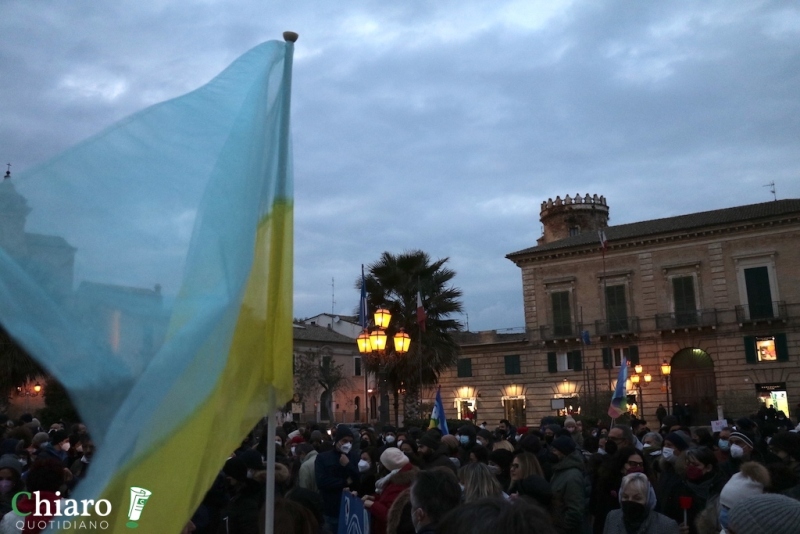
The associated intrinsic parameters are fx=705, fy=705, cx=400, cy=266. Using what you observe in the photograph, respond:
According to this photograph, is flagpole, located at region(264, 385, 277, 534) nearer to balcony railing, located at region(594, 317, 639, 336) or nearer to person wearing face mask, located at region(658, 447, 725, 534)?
person wearing face mask, located at region(658, 447, 725, 534)

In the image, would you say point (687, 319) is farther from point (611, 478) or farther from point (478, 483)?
point (478, 483)

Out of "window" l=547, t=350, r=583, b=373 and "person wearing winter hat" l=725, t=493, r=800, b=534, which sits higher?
"window" l=547, t=350, r=583, b=373

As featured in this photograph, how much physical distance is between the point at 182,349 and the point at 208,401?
0.25m

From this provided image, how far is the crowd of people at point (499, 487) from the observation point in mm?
2344

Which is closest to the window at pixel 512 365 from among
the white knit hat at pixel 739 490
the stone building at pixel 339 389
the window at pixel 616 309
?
the window at pixel 616 309

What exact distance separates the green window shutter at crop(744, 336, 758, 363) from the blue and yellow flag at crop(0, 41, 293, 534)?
42.6 metres

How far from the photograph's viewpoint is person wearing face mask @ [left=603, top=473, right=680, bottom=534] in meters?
4.91

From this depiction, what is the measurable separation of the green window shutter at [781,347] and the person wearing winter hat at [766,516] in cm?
4255

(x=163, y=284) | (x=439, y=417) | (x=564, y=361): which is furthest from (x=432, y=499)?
(x=564, y=361)

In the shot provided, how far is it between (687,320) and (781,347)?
5.14m

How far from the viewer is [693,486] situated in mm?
6738

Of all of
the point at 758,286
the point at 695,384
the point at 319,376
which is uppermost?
the point at 758,286

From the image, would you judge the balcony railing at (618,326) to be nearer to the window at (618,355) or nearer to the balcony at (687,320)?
the window at (618,355)

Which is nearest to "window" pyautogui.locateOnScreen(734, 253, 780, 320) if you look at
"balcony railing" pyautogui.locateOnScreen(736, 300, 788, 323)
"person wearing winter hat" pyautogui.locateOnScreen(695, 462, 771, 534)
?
"balcony railing" pyautogui.locateOnScreen(736, 300, 788, 323)
